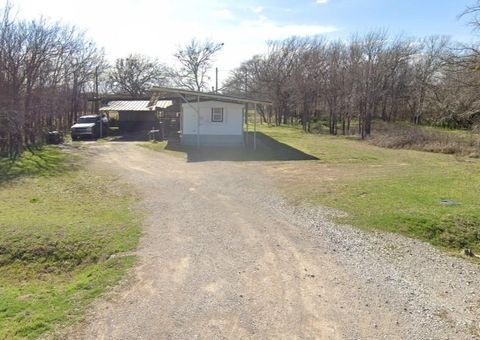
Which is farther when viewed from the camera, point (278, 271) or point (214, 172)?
point (214, 172)

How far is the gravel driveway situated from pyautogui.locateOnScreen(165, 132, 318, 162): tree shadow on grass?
913 cm

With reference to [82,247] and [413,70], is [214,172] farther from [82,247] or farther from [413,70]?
[413,70]

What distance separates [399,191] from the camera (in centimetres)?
1100

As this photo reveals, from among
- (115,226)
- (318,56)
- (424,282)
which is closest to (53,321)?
(115,226)

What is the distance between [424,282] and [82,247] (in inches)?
211

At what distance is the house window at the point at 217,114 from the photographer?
22.5 meters

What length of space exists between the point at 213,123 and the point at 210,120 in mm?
239

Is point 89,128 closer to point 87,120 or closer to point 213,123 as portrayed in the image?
point 87,120

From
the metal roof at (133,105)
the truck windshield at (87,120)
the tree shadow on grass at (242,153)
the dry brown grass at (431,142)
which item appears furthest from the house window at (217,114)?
the dry brown grass at (431,142)

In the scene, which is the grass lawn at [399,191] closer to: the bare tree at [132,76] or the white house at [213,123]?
the white house at [213,123]

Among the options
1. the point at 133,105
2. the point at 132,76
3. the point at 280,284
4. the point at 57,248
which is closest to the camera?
the point at 280,284

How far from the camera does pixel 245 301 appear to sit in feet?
15.8

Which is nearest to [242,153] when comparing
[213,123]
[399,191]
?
[213,123]

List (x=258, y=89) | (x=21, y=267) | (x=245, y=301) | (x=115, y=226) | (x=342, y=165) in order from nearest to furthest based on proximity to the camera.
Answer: (x=245, y=301) < (x=21, y=267) < (x=115, y=226) < (x=342, y=165) < (x=258, y=89)
